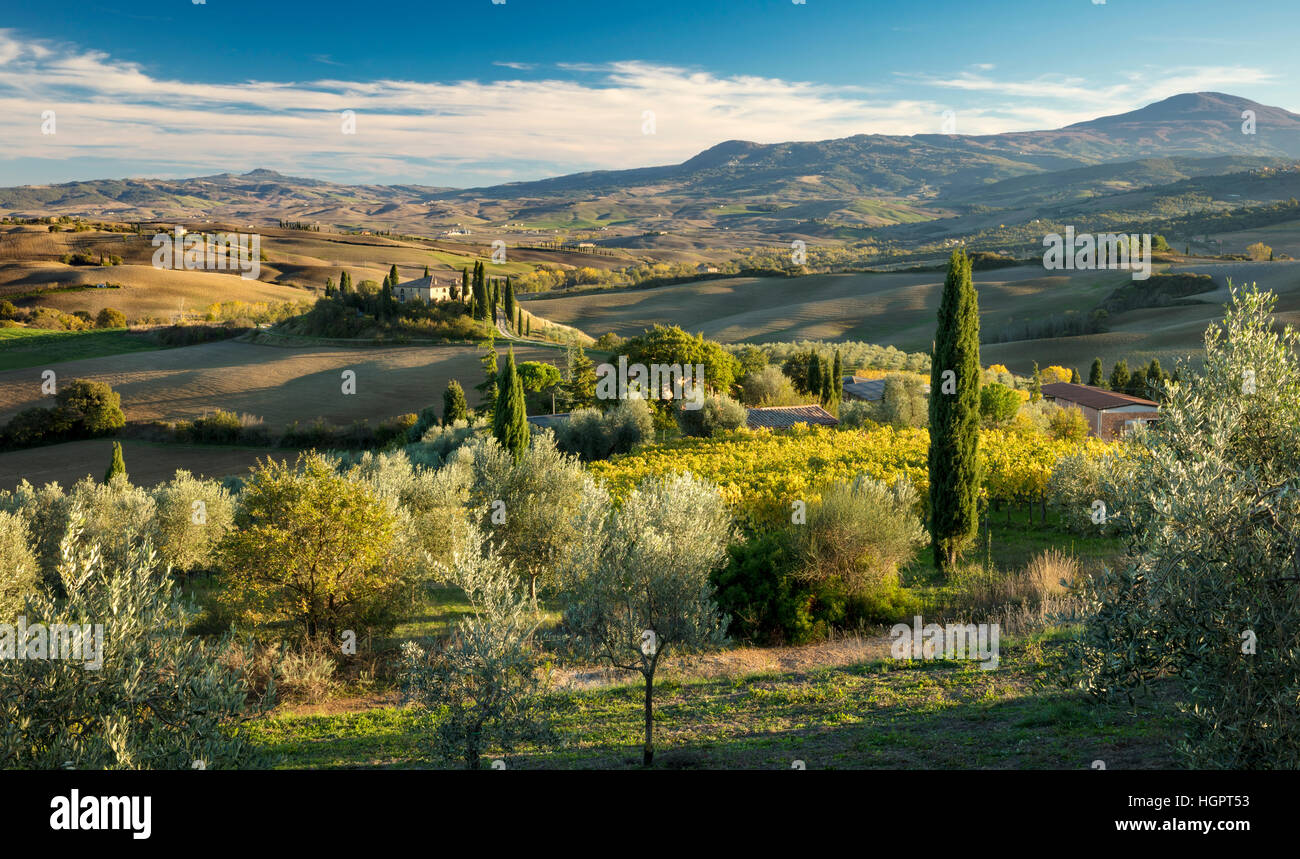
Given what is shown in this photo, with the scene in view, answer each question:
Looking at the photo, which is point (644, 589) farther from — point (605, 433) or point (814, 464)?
point (605, 433)

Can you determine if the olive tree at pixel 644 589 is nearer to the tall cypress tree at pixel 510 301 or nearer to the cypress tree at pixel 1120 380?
the cypress tree at pixel 1120 380

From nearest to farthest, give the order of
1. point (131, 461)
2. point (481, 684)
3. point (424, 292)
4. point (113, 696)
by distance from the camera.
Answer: point (113, 696)
point (481, 684)
point (131, 461)
point (424, 292)

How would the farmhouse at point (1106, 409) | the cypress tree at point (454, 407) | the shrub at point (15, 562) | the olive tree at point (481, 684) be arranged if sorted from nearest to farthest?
the olive tree at point (481, 684), the shrub at point (15, 562), the farmhouse at point (1106, 409), the cypress tree at point (454, 407)

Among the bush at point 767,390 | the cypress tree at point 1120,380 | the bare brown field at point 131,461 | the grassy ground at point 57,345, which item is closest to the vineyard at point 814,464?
the bush at point 767,390

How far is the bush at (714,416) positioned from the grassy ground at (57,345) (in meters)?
61.9

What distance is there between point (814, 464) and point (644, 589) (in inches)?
837

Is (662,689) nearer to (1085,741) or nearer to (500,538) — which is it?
(500,538)

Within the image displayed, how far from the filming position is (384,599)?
67.1ft

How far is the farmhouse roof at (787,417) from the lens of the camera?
154 feet

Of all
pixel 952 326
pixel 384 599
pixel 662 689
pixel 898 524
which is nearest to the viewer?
pixel 662 689

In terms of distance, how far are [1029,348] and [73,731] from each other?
291ft

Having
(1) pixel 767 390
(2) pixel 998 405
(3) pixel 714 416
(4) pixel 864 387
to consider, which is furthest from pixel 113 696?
(4) pixel 864 387

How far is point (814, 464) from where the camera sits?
3328 cm
